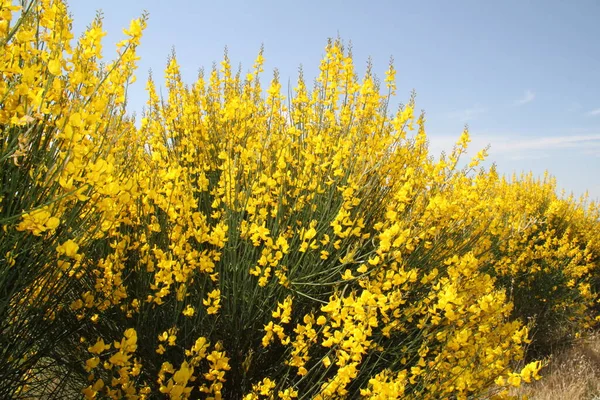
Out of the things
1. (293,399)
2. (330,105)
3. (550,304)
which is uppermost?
(330,105)

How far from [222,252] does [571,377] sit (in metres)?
3.78

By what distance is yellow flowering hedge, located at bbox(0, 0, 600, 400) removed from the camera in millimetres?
1616

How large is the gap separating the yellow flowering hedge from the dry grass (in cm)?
158

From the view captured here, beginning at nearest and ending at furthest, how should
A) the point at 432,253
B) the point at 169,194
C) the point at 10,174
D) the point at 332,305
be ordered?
the point at 10,174 < the point at 332,305 < the point at 169,194 < the point at 432,253

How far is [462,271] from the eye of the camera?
245 cm

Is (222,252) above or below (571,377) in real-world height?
above

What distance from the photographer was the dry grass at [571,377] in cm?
404

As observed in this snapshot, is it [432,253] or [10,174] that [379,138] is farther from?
[10,174]

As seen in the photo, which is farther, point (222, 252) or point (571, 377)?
point (571, 377)

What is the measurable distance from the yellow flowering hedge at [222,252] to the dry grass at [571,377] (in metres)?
1.58

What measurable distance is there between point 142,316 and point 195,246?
47 cm

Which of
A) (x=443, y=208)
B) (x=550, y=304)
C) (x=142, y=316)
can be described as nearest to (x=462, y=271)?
(x=443, y=208)

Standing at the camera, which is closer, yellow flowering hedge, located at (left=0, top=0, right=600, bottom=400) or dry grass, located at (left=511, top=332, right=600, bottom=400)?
yellow flowering hedge, located at (left=0, top=0, right=600, bottom=400)

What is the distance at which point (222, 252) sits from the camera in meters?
2.65
